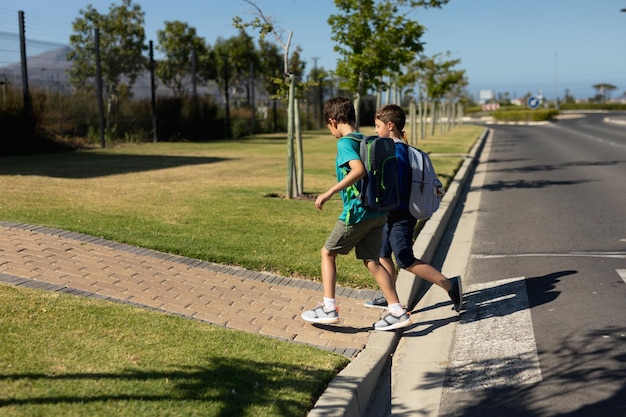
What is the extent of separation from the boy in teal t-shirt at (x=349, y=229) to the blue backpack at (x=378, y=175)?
6 cm

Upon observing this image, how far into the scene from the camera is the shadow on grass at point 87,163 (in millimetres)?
15130

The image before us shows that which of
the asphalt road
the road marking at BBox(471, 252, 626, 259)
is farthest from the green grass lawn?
the road marking at BBox(471, 252, 626, 259)

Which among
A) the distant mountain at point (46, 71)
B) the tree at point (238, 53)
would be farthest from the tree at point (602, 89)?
the distant mountain at point (46, 71)

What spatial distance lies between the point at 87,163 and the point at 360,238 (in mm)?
13208

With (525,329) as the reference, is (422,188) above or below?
above

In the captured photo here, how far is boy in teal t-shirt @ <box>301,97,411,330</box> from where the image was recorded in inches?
222

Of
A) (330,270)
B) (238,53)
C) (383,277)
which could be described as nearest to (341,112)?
(330,270)

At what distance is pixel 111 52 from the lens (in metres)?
28.8

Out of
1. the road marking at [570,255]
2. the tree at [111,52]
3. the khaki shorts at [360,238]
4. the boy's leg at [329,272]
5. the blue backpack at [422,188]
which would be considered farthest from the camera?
the tree at [111,52]

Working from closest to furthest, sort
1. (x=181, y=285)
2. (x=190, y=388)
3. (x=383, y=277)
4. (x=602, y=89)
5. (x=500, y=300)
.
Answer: (x=190, y=388), (x=383, y=277), (x=181, y=285), (x=500, y=300), (x=602, y=89)

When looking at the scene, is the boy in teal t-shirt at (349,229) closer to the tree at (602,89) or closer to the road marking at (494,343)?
the road marking at (494,343)

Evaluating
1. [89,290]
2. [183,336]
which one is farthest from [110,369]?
[89,290]

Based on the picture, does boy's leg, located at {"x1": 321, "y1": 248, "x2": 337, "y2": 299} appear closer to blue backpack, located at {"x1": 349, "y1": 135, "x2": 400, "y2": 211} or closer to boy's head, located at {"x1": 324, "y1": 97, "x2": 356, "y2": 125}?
blue backpack, located at {"x1": 349, "y1": 135, "x2": 400, "y2": 211}

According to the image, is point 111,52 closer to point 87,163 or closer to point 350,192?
point 87,163
